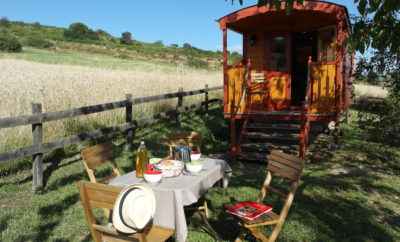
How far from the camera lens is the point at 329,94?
876cm

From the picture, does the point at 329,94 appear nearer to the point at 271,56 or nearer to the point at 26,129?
the point at 271,56

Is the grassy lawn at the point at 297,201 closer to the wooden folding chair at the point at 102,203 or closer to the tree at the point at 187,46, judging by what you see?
the wooden folding chair at the point at 102,203

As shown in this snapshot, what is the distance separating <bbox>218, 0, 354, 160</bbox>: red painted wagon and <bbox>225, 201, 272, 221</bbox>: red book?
4.16 metres

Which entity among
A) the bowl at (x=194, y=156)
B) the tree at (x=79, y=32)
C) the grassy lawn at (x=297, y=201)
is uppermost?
the tree at (x=79, y=32)

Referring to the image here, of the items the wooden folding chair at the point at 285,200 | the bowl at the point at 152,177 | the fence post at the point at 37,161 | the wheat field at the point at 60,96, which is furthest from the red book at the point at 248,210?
the wheat field at the point at 60,96

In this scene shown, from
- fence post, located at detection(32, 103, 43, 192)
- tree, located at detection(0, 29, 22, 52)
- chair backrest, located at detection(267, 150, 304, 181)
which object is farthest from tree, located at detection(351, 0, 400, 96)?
tree, located at detection(0, 29, 22, 52)

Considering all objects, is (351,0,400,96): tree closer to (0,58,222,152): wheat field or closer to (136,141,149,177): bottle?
(136,141,149,177): bottle

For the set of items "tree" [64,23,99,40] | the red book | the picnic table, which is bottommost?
the red book

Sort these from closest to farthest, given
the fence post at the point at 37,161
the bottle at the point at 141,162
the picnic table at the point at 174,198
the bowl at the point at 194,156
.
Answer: the picnic table at the point at 174,198 → the bottle at the point at 141,162 → the bowl at the point at 194,156 → the fence post at the point at 37,161

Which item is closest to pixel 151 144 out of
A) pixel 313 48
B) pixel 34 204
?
pixel 34 204

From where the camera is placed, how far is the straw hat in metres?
2.75

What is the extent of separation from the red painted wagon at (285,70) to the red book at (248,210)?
4160 mm

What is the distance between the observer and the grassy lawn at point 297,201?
15.2 ft

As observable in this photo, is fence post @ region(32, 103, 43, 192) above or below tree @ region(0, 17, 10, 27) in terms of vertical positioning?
below
